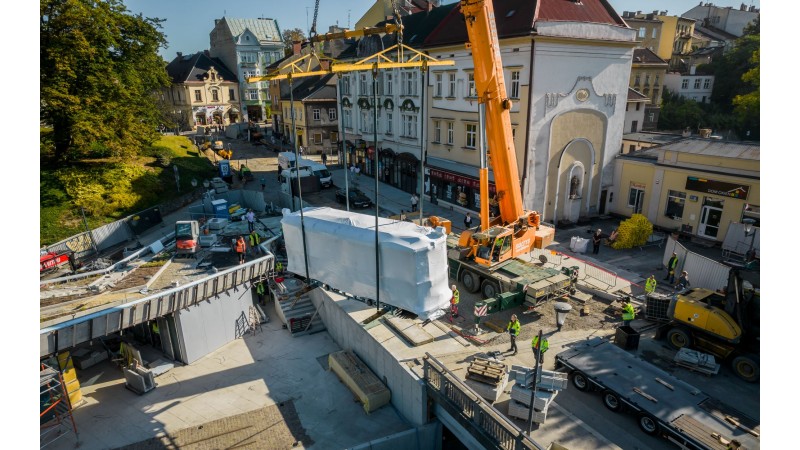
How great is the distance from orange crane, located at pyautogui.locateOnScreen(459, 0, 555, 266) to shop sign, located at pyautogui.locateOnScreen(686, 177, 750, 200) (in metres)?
10.2

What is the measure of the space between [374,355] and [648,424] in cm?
827

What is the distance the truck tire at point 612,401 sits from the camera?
1216cm

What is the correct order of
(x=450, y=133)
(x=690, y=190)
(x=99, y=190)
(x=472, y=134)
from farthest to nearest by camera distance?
1. (x=450, y=133)
2. (x=472, y=134)
3. (x=99, y=190)
4. (x=690, y=190)

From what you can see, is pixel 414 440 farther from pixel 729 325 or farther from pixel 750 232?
pixel 750 232

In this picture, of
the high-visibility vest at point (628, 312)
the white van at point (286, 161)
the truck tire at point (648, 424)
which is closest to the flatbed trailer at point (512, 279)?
the high-visibility vest at point (628, 312)

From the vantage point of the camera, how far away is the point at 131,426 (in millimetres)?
13977

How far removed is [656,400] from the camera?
11.6m

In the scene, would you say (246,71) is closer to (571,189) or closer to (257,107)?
(257,107)

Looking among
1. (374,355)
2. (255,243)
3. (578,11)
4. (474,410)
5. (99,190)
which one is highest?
(578,11)

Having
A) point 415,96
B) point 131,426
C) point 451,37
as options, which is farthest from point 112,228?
point 451,37

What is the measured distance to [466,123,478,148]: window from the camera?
95.5 ft

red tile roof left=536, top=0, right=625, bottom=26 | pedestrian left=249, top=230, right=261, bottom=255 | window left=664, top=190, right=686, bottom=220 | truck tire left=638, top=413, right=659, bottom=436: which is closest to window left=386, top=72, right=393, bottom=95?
red tile roof left=536, top=0, right=625, bottom=26

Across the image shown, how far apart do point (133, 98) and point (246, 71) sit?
41874 mm

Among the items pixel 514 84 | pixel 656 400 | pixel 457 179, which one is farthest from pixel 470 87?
pixel 656 400
